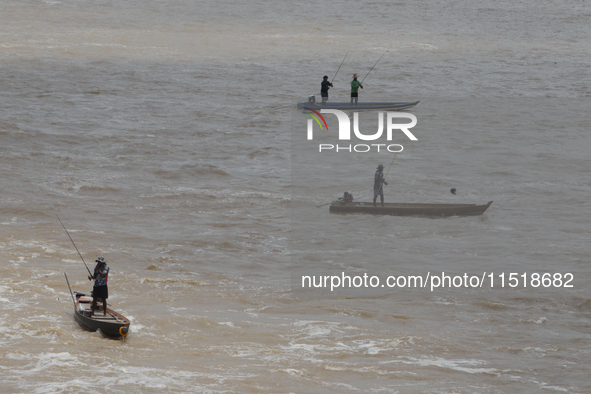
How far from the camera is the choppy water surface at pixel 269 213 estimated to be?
1423 cm

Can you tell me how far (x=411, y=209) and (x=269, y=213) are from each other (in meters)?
4.17

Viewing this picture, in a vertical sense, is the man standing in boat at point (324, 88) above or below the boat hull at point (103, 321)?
above

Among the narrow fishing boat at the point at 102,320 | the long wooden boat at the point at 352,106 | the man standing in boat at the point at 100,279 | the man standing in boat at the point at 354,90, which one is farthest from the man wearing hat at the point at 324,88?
the man standing in boat at the point at 100,279

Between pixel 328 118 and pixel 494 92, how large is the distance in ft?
31.8

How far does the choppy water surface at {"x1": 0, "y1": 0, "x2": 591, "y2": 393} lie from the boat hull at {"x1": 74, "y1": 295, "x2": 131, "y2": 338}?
0.79 feet

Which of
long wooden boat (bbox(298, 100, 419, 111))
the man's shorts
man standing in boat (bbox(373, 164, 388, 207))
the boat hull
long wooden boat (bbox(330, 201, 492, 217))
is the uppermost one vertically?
long wooden boat (bbox(298, 100, 419, 111))

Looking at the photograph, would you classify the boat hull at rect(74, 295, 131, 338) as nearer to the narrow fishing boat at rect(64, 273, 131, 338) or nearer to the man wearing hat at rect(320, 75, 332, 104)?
the narrow fishing boat at rect(64, 273, 131, 338)

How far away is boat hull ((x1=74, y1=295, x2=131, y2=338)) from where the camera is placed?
14305 millimetres

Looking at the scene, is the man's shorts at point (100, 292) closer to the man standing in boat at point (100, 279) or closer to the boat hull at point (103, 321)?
the man standing in boat at point (100, 279)

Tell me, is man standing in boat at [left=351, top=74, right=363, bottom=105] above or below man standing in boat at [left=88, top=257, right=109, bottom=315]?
above

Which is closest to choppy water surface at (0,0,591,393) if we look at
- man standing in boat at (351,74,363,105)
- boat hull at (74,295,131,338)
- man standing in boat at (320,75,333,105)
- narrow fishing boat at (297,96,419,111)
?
boat hull at (74,295,131,338)

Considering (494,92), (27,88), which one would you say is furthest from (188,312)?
(494,92)

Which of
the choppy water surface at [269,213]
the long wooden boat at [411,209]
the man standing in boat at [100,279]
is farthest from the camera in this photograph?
the long wooden boat at [411,209]

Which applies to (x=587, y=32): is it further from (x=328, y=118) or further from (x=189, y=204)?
(x=189, y=204)
